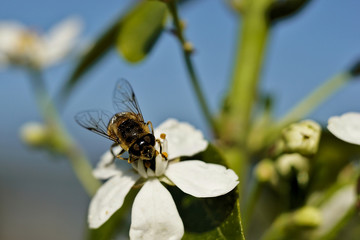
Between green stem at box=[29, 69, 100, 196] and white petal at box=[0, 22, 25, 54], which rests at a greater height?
white petal at box=[0, 22, 25, 54]

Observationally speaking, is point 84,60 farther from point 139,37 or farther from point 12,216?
point 12,216

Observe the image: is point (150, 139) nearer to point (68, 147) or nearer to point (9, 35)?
point (68, 147)

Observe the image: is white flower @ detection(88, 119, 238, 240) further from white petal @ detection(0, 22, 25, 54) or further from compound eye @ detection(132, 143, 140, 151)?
white petal @ detection(0, 22, 25, 54)

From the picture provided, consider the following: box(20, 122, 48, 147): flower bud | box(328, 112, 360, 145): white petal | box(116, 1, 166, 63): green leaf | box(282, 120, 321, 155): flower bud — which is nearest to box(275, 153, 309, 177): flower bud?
box(282, 120, 321, 155): flower bud

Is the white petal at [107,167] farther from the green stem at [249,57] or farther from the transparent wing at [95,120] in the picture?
the green stem at [249,57]

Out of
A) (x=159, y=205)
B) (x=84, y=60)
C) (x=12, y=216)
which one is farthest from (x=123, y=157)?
(x=12, y=216)

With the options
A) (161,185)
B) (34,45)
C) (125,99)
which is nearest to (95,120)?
(125,99)
